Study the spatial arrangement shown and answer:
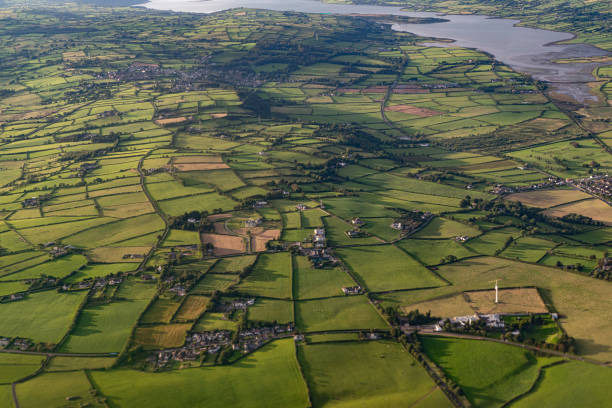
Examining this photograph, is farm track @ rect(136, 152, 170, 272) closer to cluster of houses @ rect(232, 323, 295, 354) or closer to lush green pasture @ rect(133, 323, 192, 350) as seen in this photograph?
lush green pasture @ rect(133, 323, 192, 350)

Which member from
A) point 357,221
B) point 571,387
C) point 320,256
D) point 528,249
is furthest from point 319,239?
point 571,387

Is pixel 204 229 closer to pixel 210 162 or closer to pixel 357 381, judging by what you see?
pixel 210 162

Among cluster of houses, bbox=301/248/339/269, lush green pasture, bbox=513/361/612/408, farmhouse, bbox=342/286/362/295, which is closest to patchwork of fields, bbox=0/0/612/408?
lush green pasture, bbox=513/361/612/408

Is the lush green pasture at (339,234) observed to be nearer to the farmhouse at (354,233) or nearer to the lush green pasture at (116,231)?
the farmhouse at (354,233)

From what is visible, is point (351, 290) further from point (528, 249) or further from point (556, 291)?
point (528, 249)

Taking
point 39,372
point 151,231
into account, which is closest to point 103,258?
point 151,231
